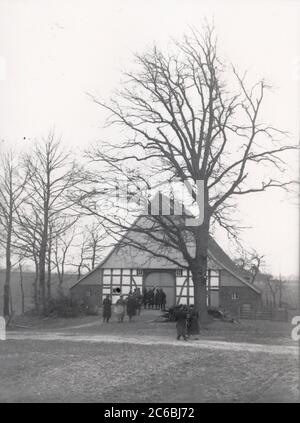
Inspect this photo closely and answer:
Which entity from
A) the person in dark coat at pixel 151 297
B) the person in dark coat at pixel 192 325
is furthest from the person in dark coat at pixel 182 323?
the person in dark coat at pixel 151 297

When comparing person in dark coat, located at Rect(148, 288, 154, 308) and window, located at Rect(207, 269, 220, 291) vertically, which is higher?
window, located at Rect(207, 269, 220, 291)

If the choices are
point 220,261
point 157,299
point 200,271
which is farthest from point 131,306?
point 220,261

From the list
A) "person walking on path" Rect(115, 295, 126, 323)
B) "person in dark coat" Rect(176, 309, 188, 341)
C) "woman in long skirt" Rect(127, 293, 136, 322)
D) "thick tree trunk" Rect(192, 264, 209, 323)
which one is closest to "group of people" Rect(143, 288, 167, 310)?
"woman in long skirt" Rect(127, 293, 136, 322)

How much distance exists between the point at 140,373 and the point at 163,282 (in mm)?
23188

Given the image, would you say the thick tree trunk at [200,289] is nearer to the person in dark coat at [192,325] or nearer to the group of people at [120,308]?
the person in dark coat at [192,325]

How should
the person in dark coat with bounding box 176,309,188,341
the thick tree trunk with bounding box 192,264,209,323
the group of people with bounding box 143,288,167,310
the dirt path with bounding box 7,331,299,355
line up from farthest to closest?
the group of people with bounding box 143,288,167,310, the thick tree trunk with bounding box 192,264,209,323, the person in dark coat with bounding box 176,309,188,341, the dirt path with bounding box 7,331,299,355

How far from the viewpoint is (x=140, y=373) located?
1248cm

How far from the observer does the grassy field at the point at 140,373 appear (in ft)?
34.2

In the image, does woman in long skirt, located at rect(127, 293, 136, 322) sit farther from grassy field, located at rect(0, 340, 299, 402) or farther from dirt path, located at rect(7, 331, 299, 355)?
grassy field, located at rect(0, 340, 299, 402)

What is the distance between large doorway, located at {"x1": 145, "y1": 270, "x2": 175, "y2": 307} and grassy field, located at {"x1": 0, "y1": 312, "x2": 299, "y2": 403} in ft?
53.9

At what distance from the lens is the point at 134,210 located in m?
23.0

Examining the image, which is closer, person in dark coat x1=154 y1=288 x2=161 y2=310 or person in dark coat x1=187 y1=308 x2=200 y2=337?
person in dark coat x1=187 y1=308 x2=200 y2=337

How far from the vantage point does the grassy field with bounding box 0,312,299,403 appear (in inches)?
410

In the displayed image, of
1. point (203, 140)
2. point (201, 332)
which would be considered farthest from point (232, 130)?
point (201, 332)
